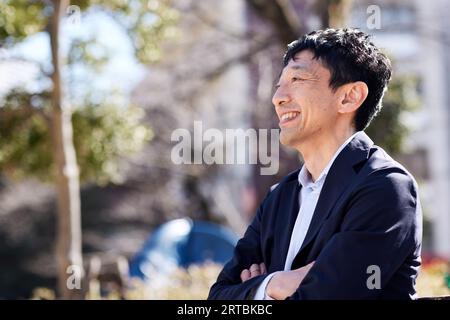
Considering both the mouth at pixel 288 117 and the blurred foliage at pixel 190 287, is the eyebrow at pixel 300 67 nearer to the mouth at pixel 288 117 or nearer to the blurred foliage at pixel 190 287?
the mouth at pixel 288 117

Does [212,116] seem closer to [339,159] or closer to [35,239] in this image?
[35,239]

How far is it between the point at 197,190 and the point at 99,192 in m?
2.06

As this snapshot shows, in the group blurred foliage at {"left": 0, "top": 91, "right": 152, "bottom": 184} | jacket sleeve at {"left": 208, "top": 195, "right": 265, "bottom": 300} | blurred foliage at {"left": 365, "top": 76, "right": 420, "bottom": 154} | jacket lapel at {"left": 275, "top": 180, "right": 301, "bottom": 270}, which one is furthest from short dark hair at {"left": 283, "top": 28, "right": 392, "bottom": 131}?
blurred foliage at {"left": 365, "top": 76, "right": 420, "bottom": 154}

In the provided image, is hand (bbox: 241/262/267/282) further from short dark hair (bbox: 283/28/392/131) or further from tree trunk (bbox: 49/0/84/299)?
tree trunk (bbox: 49/0/84/299)

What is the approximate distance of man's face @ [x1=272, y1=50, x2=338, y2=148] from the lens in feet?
9.39

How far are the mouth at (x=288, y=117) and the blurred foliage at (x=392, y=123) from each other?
7361 millimetres

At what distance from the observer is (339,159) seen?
2.82 metres

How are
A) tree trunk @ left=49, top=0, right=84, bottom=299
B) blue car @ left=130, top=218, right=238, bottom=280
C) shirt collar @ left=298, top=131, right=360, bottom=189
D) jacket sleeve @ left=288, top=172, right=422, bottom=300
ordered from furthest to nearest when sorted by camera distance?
1. blue car @ left=130, top=218, right=238, bottom=280
2. tree trunk @ left=49, top=0, right=84, bottom=299
3. shirt collar @ left=298, top=131, right=360, bottom=189
4. jacket sleeve @ left=288, top=172, right=422, bottom=300

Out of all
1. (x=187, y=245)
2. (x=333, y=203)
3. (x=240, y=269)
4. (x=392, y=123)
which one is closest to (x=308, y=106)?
(x=333, y=203)

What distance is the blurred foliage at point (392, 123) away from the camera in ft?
34.0

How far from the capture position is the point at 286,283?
8.54 feet

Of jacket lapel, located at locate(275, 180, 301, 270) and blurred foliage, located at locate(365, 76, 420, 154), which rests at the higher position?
blurred foliage, located at locate(365, 76, 420, 154)

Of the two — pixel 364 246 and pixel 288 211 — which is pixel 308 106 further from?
pixel 364 246

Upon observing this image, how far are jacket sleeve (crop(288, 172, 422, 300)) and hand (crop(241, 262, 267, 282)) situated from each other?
0.46 meters
